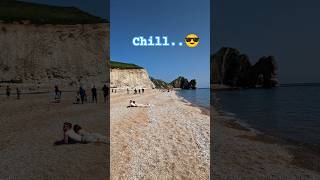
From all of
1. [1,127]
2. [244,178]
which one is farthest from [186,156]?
[1,127]

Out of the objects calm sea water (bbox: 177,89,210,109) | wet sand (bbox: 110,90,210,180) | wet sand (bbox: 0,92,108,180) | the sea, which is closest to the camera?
wet sand (bbox: 0,92,108,180)

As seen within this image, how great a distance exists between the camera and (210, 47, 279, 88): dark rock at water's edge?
140 metres

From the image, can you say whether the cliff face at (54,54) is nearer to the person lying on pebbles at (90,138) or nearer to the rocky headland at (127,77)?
the rocky headland at (127,77)

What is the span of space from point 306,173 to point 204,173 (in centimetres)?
353

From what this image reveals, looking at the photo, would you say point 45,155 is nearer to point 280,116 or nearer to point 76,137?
point 76,137

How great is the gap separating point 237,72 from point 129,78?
6811cm

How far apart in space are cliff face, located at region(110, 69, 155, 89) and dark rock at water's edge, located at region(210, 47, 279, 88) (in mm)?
48386

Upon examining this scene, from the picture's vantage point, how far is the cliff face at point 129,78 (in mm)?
86500

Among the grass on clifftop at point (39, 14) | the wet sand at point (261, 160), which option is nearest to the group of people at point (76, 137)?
the wet sand at point (261, 160)

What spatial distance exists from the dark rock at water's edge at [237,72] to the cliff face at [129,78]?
4839 centimetres

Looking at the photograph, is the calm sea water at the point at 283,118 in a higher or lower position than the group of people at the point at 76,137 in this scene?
lower

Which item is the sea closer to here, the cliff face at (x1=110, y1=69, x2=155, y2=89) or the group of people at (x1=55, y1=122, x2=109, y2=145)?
the group of people at (x1=55, y1=122, x2=109, y2=145)

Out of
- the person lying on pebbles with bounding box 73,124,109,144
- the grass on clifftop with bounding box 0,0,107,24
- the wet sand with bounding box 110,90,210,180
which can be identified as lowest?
the wet sand with bounding box 110,90,210,180

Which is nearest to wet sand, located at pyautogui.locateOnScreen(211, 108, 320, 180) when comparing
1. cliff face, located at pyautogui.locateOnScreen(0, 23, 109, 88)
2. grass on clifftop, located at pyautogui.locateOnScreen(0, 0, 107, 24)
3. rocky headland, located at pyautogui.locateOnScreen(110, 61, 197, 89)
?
cliff face, located at pyautogui.locateOnScreen(0, 23, 109, 88)
